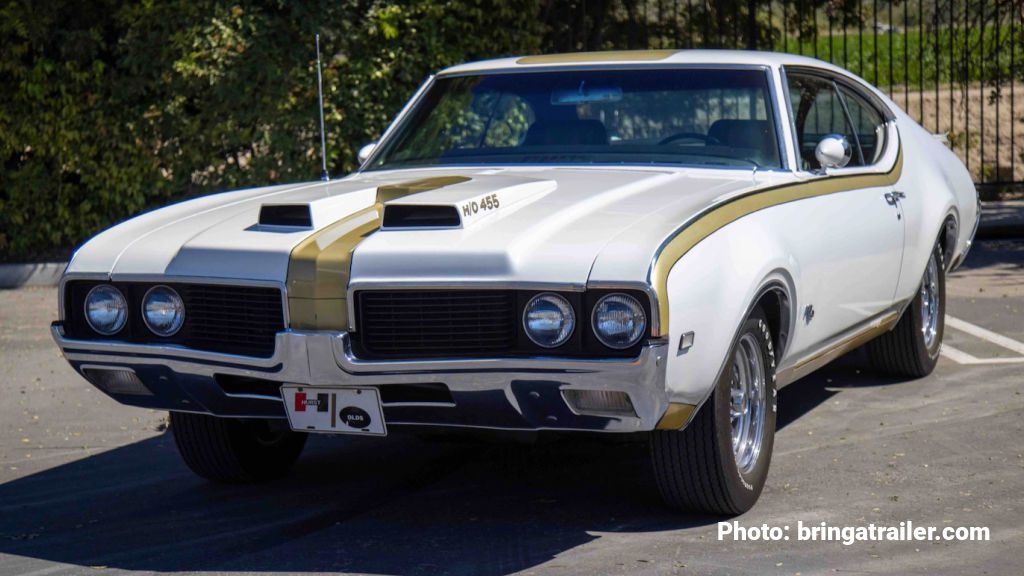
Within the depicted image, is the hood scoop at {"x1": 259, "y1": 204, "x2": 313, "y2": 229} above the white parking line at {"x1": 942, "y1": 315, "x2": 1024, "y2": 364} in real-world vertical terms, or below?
above

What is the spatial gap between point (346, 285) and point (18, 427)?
3.17m

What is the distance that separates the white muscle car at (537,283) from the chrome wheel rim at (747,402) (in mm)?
11

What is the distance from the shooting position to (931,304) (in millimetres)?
7285

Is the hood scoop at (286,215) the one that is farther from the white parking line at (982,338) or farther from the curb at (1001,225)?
the curb at (1001,225)

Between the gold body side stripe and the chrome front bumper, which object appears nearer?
the chrome front bumper

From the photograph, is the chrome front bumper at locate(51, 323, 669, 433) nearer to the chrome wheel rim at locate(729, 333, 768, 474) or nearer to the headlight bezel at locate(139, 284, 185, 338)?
the headlight bezel at locate(139, 284, 185, 338)

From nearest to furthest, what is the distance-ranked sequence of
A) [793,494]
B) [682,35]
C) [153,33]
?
[793,494] → [153,33] → [682,35]

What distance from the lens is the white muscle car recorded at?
4.23 metres

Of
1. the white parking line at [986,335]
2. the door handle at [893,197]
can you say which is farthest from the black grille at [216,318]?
the white parking line at [986,335]

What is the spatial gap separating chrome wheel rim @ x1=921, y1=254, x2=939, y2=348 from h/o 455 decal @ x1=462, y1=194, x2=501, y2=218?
330cm

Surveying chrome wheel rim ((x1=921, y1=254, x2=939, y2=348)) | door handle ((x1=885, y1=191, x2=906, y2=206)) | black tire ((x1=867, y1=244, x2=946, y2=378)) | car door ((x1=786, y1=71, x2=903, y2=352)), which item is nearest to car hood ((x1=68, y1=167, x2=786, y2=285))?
car door ((x1=786, y1=71, x2=903, y2=352))

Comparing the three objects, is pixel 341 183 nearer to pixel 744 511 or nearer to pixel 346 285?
pixel 346 285

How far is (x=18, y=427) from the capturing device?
6820mm

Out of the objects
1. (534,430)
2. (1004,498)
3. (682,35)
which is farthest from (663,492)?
(682,35)
